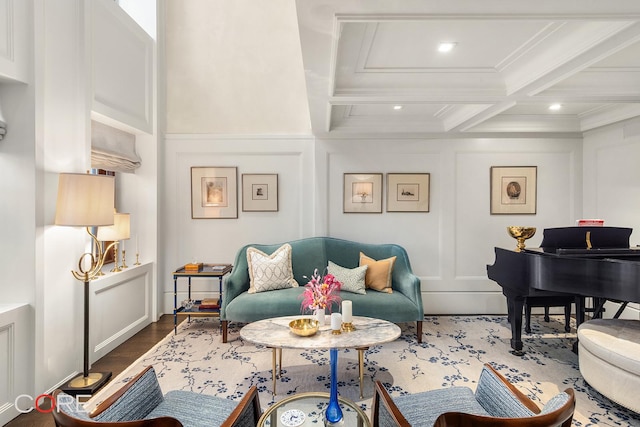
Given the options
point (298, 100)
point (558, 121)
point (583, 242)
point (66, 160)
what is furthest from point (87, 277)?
point (558, 121)

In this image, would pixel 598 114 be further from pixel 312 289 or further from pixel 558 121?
pixel 312 289

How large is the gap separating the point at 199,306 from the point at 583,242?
158 inches

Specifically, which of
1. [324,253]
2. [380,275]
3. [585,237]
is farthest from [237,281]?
[585,237]

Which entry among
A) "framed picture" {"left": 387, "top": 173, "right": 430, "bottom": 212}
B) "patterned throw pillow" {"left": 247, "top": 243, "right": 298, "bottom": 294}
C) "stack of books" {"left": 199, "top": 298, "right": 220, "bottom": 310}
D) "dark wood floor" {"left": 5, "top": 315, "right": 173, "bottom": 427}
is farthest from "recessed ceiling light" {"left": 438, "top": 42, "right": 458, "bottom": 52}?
"dark wood floor" {"left": 5, "top": 315, "right": 173, "bottom": 427}

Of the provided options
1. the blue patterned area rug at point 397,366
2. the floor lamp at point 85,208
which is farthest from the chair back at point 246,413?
the floor lamp at point 85,208

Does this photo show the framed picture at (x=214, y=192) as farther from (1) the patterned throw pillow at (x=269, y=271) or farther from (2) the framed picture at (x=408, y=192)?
(2) the framed picture at (x=408, y=192)

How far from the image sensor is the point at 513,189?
4789 millimetres

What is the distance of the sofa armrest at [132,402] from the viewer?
4.93ft

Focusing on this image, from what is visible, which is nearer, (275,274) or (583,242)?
(583,242)

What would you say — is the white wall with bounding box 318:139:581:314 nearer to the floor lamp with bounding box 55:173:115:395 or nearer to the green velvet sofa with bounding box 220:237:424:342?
the green velvet sofa with bounding box 220:237:424:342

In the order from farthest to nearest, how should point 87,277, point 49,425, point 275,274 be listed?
point 275,274, point 87,277, point 49,425

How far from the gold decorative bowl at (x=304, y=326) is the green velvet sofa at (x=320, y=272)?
96 centimetres

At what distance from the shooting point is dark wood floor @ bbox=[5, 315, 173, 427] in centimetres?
243

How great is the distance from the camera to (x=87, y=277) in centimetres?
277
